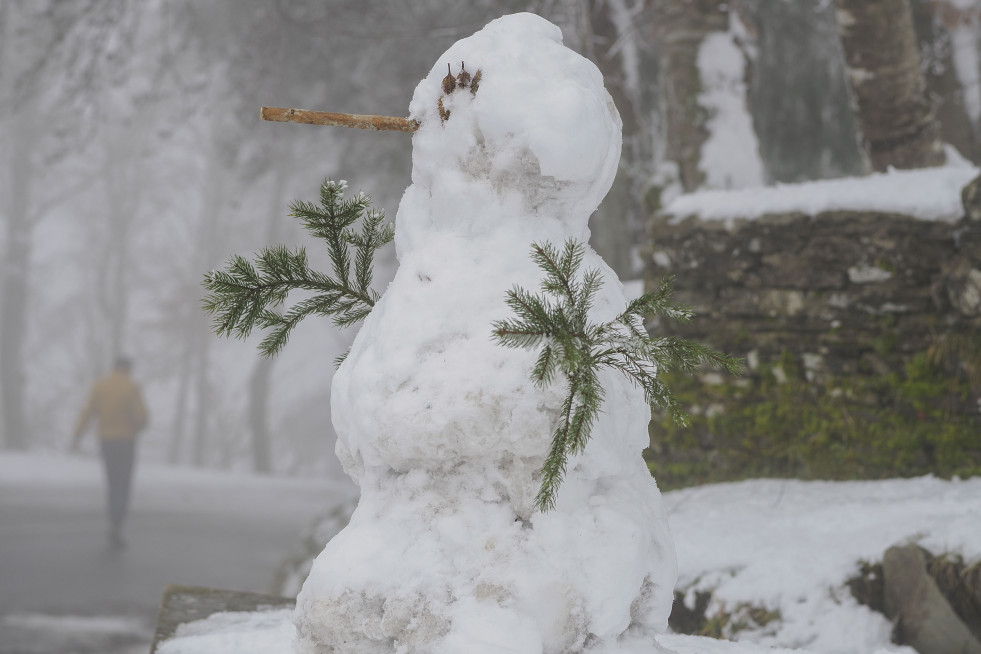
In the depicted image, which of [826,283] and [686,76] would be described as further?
[686,76]

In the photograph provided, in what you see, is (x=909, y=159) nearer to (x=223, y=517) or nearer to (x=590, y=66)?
(x=590, y=66)

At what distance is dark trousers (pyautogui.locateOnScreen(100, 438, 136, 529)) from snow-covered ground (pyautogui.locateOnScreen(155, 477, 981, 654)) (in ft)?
24.1

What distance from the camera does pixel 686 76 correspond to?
6.01m

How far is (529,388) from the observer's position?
1900 millimetres

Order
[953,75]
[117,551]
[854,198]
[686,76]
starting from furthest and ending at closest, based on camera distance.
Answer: [117,551]
[953,75]
[686,76]
[854,198]

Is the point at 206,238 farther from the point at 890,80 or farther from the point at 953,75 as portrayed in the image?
the point at 890,80

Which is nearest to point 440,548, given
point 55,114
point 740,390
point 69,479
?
point 740,390

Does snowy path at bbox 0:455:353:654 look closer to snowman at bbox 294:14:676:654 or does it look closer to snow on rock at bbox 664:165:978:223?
snow on rock at bbox 664:165:978:223

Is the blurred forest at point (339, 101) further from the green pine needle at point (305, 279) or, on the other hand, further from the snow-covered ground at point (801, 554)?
the green pine needle at point (305, 279)

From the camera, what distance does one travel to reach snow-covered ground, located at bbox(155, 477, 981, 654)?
304cm

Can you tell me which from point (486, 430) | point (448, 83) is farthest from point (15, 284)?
point (486, 430)

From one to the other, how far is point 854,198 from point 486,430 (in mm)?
→ 3381

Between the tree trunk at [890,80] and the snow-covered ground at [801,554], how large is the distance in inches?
86.4

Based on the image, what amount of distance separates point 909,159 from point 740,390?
1865 millimetres
